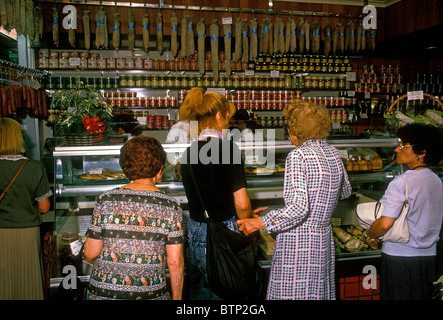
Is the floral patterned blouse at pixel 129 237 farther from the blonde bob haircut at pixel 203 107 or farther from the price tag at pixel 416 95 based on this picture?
the price tag at pixel 416 95

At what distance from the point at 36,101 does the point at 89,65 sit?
1.15m

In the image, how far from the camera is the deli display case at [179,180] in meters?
2.62

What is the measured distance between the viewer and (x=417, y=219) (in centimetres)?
209

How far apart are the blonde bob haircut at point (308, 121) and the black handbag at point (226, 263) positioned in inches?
26.4

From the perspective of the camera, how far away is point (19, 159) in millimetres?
2518

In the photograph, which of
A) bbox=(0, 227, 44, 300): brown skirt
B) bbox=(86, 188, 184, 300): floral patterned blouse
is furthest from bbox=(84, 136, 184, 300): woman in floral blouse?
bbox=(0, 227, 44, 300): brown skirt

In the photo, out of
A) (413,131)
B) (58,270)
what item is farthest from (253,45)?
(58,270)

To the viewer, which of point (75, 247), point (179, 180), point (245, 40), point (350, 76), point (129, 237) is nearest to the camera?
point (129, 237)

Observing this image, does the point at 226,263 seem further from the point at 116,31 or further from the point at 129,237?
the point at 116,31

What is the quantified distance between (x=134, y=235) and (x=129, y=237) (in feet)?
0.08

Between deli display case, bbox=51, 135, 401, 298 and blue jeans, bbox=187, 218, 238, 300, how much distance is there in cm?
69

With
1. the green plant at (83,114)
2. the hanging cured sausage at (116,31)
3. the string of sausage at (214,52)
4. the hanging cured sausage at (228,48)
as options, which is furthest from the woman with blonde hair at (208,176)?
the hanging cured sausage at (116,31)

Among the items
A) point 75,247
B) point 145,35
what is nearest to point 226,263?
point 75,247
